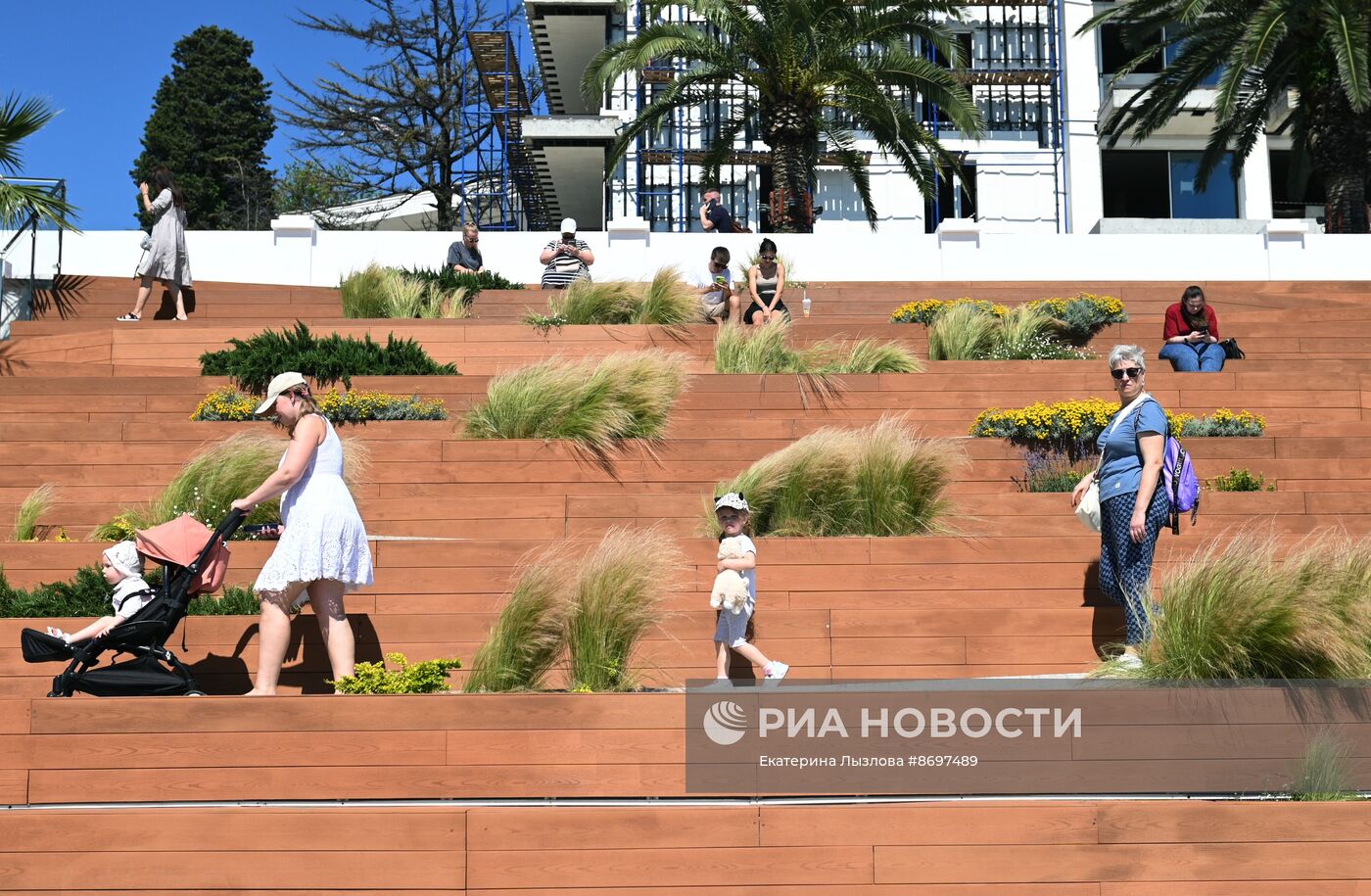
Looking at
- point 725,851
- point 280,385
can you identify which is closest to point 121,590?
point 280,385

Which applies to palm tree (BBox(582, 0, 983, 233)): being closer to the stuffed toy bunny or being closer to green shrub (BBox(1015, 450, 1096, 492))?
green shrub (BBox(1015, 450, 1096, 492))

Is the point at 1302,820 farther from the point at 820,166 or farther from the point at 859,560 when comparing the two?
the point at 820,166

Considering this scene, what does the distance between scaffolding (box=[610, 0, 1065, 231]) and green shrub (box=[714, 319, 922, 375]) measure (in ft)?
54.0

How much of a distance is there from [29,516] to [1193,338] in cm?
975

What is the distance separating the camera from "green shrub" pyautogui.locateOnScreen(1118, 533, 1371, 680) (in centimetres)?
689

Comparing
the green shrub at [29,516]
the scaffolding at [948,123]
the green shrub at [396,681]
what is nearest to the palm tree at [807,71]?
the scaffolding at [948,123]

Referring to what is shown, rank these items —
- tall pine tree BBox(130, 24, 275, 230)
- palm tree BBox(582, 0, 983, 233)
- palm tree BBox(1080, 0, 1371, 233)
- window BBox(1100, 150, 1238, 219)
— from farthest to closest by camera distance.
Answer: tall pine tree BBox(130, 24, 275, 230)
window BBox(1100, 150, 1238, 219)
palm tree BBox(582, 0, 983, 233)
palm tree BBox(1080, 0, 1371, 233)

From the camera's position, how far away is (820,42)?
71.8 ft

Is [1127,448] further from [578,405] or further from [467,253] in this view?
[467,253]

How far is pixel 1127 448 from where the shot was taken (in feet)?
26.4

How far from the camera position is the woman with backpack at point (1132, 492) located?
782 centimetres

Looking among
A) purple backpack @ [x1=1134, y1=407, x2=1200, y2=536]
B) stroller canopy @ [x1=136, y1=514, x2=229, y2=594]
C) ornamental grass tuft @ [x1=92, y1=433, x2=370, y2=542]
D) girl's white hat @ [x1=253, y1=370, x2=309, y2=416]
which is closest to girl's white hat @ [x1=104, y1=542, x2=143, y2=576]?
stroller canopy @ [x1=136, y1=514, x2=229, y2=594]

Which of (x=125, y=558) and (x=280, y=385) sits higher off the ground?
(x=280, y=385)

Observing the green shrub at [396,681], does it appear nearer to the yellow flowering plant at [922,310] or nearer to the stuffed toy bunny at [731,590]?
the stuffed toy bunny at [731,590]
